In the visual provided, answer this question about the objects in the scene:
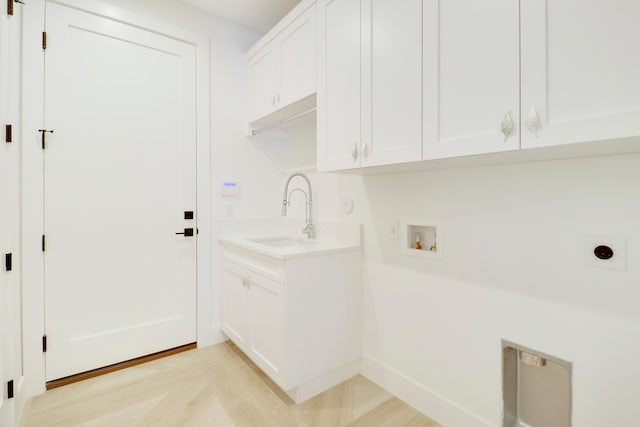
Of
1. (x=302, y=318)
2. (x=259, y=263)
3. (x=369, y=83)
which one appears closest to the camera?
(x=369, y=83)

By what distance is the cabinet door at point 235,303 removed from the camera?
82.7 inches

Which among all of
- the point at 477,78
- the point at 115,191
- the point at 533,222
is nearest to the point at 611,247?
the point at 533,222

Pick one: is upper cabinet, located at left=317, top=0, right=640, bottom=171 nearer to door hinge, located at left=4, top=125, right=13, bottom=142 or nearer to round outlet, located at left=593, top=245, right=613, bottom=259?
round outlet, located at left=593, top=245, right=613, bottom=259

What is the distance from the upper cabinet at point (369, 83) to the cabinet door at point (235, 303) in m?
1.04

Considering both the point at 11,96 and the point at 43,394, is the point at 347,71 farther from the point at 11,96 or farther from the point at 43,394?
the point at 43,394

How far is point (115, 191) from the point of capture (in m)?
2.06

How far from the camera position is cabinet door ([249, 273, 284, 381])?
1.69 metres

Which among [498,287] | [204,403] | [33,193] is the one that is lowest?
[204,403]

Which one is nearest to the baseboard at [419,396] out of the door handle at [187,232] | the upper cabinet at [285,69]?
the door handle at [187,232]

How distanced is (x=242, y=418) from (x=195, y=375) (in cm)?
58

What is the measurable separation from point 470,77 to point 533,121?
0.29 meters

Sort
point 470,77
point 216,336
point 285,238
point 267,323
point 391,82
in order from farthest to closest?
point 285,238 < point 216,336 < point 267,323 < point 391,82 < point 470,77

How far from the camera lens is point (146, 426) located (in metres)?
1.54

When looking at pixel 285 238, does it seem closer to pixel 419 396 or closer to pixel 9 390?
pixel 419 396
